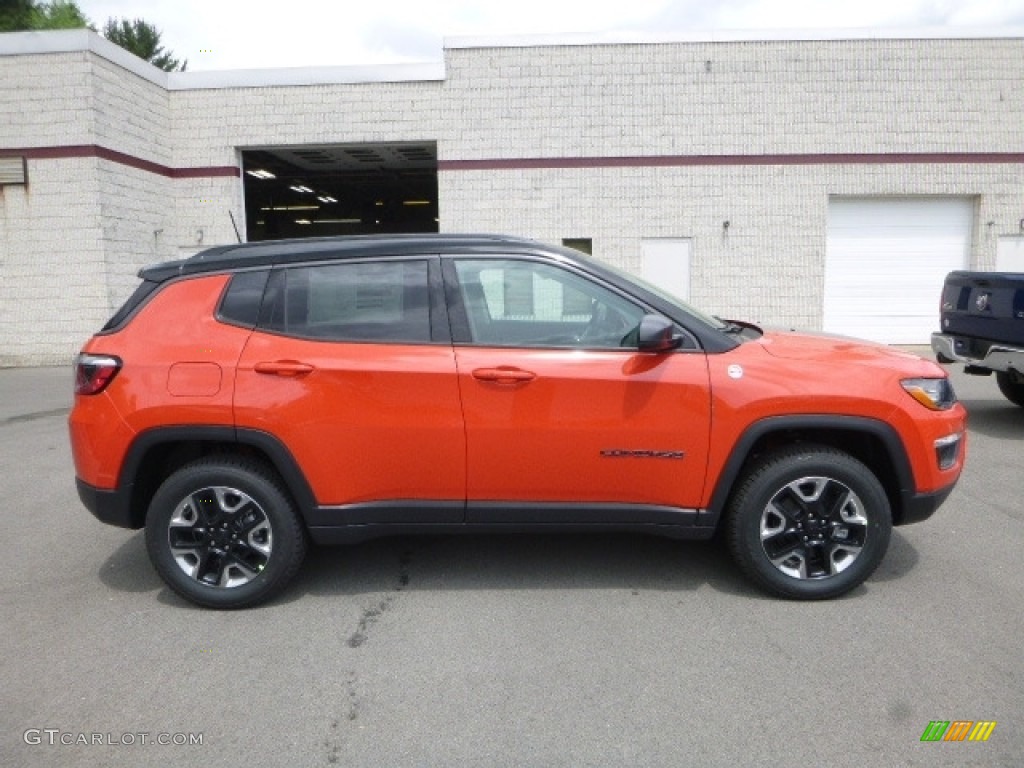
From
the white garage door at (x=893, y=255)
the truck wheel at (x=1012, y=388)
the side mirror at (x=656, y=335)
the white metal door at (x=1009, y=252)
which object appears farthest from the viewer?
the white garage door at (x=893, y=255)

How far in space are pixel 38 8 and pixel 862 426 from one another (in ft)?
168

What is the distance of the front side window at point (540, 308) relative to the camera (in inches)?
157

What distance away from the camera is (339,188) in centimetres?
2617

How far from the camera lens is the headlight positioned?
3.96 metres

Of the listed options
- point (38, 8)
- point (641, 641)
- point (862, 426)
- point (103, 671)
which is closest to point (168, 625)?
point (103, 671)

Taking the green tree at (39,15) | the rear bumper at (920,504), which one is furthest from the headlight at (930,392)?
the green tree at (39,15)

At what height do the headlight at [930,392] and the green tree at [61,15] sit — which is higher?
the green tree at [61,15]

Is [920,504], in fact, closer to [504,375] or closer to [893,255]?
[504,375]

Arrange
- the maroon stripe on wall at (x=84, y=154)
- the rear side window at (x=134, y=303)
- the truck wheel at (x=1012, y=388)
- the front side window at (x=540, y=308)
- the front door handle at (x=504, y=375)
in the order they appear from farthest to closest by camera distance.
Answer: the maroon stripe on wall at (x=84, y=154) < the truck wheel at (x=1012, y=388) < the rear side window at (x=134, y=303) < the front side window at (x=540, y=308) < the front door handle at (x=504, y=375)

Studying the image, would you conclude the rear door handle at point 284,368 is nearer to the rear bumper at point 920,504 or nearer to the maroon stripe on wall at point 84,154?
the rear bumper at point 920,504

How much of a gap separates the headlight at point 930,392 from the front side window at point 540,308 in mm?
1374

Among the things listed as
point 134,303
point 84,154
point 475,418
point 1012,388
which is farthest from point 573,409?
point 84,154

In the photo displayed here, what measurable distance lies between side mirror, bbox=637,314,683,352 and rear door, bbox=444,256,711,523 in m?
0.07

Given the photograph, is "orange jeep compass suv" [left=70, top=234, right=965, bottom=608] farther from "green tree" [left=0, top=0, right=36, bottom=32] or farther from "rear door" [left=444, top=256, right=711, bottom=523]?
"green tree" [left=0, top=0, right=36, bottom=32]
